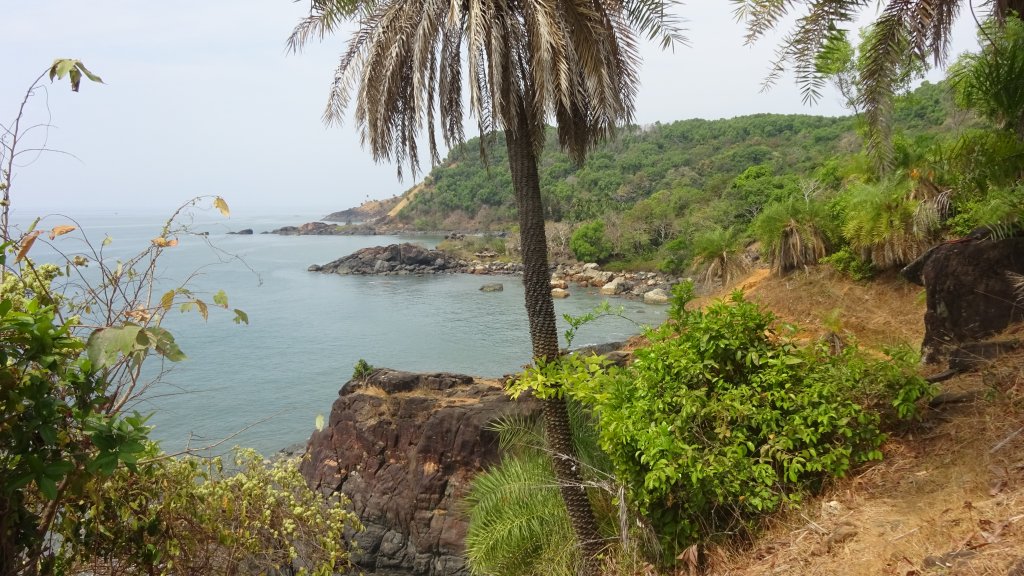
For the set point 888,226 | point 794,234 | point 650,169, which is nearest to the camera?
point 888,226

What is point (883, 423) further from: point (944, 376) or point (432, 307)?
point (432, 307)

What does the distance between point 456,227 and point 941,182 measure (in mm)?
101729

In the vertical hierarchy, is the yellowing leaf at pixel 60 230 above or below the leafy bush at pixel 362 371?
above

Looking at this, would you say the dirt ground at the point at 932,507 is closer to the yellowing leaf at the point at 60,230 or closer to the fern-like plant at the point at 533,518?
the fern-like plant at the point at 533,518

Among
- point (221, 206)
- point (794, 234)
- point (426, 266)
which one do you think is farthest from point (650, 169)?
point (221, 206)

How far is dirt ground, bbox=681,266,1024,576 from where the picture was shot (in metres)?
4.61

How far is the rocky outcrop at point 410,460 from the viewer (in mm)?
15411

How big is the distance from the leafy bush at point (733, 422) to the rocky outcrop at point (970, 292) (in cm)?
290

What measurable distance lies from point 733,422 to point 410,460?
11.2 meters

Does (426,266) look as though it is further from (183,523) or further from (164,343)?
(164,343)

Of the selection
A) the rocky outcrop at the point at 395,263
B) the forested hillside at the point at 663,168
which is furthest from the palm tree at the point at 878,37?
the rocky outcrop at the point at 395,263

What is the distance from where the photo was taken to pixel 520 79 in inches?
328

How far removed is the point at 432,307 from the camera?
48.4 metres

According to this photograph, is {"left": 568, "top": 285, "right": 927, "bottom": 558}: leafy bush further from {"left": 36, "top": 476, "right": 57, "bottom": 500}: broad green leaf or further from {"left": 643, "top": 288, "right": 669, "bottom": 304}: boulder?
{"left": 643, "top": 288, "right": 669, "bottom": 304}: boulder
